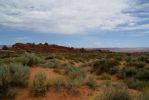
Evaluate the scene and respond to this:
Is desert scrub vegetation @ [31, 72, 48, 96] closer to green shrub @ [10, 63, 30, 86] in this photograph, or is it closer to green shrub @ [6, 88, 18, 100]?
green shrub @ [10, 63, 30, 86]

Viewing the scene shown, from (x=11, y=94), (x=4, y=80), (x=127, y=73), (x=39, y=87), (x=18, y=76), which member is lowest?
(x=127, y=73)

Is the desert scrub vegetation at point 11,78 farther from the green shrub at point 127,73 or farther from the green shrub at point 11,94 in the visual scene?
the green shrub at point 127,73

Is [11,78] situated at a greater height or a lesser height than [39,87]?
greater

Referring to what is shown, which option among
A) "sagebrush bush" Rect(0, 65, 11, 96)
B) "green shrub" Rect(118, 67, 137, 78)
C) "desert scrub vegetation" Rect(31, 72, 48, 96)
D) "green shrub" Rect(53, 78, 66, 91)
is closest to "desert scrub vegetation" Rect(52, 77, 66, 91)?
"green shrub" Rect(53, 78, 66, 91)

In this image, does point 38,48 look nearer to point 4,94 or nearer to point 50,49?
point 50,49

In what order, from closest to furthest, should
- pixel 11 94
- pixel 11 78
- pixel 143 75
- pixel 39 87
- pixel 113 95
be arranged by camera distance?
pixel 113 95
pixel 11 94
pixel 39 87
pixel 11 78
pixel 143 75

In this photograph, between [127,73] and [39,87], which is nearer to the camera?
[39,87]

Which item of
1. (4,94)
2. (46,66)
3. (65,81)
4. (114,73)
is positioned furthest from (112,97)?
(114,73)

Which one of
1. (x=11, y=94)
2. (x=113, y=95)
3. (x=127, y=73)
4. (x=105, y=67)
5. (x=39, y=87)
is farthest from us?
(x=105, y=67)

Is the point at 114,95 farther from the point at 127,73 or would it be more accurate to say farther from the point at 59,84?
the point at 127,73

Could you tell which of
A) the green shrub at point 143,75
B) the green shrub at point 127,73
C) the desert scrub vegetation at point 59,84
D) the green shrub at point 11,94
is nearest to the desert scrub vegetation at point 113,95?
the desert scrub vegetation at point 59,84

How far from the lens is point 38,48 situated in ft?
287

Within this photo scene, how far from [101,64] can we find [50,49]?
7115cm

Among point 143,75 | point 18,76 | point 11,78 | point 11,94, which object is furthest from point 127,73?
point 11,94
